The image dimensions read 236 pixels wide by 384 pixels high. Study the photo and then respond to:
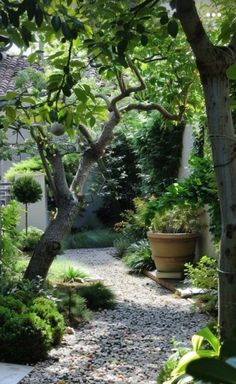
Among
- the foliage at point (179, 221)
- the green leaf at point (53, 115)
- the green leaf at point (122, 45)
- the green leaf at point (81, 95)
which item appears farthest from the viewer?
the foliage at point (179, 221)

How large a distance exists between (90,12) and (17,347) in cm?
299

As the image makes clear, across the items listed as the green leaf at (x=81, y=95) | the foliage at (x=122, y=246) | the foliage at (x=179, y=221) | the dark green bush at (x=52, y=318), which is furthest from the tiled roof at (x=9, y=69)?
the green leaf at (x=81, y=95)

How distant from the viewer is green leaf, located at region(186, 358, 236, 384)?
1748mm

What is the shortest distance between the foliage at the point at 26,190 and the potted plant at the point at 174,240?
3568 millimetres

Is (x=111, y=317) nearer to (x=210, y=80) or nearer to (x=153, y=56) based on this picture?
(x=153, y=56)

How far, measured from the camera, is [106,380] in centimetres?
472

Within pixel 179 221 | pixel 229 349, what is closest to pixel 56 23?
pixel 229 349

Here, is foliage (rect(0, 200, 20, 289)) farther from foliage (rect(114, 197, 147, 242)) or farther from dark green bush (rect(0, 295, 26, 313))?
foliage (rect(114, 197, 147, 242))

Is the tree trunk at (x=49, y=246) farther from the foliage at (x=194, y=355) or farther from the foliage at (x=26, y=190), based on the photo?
the foliage at (x=26, y=190)

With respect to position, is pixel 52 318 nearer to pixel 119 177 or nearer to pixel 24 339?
pixel 24 339

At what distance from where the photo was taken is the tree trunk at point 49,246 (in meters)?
7.20

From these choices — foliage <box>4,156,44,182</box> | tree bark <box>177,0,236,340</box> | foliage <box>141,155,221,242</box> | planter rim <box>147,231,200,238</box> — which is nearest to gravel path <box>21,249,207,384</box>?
planter rim <box>147,231,200,238</box>

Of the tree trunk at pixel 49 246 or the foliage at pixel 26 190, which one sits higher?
the foliage at pixel 26 190

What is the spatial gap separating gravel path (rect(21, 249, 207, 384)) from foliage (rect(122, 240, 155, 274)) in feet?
3.74
